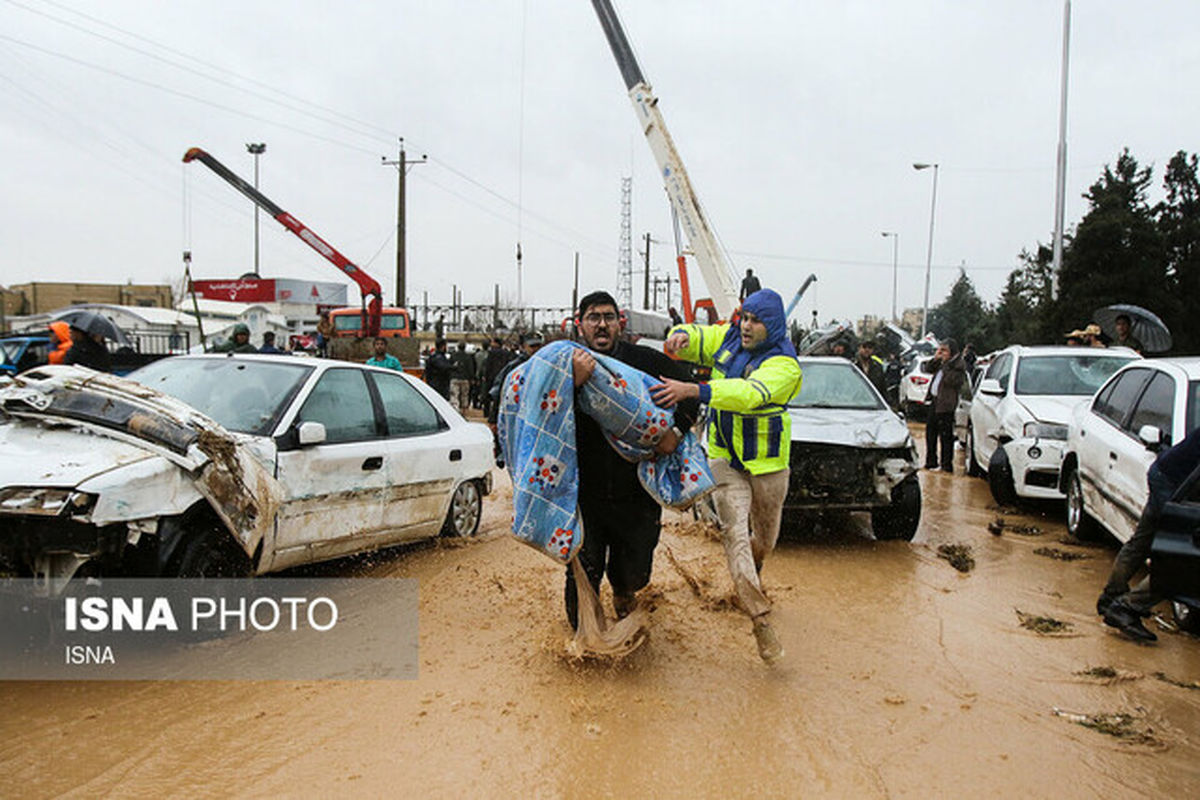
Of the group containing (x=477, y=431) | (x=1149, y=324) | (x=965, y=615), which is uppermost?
(x=1149, y=324)

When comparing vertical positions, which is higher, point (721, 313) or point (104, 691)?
point (721, 313)

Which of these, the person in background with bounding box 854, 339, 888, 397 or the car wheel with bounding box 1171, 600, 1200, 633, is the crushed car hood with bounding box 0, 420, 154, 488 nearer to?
the car wheel with bounding box 1171, 600, 1200, 633

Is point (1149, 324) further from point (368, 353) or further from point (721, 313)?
point (368, 353)

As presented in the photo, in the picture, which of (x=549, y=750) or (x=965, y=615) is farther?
(x=965, y=615)

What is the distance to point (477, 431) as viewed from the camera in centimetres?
719

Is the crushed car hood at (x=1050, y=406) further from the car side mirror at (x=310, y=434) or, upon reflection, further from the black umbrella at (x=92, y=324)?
the black umbrella at (x=92, y=324)

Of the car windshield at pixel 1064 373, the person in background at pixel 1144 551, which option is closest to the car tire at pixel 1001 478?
the car windshield at pixel 1064 373

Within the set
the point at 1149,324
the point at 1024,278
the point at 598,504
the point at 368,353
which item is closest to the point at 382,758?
the point at 598,504

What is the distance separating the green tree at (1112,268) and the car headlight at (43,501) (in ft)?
75.1

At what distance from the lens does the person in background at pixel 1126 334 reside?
1098 centimetres

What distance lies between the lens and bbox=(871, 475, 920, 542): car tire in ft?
23.9

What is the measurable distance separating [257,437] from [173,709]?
5.60ft

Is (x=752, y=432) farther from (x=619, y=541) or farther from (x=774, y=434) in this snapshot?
(x=619, y=541)

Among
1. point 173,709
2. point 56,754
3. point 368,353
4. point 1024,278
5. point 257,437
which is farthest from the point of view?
point 1024,278
